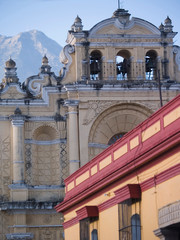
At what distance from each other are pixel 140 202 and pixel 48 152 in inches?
695

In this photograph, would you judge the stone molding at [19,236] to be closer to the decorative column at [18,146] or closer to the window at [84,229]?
the decorative column at [18,146]

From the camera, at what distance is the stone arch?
41.7m

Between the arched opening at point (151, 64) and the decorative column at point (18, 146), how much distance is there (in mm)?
7075

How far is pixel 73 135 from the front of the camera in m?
41.4

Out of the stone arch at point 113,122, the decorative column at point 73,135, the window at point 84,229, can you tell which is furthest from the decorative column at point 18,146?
the window at point 84,229

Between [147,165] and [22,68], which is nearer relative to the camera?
[147,165]

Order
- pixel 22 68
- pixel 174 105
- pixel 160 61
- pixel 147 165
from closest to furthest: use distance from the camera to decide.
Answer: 1. pixel 174 105
2. pixel 147 165
3. pixel 160 61
4. pixel 22 68

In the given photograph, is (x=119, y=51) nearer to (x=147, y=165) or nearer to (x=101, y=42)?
(x=101, y=42)

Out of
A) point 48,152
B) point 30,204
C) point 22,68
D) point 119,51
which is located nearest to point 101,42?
point 119,51

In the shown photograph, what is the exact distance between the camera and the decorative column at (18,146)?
40.9 meters

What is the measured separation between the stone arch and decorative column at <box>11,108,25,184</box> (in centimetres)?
338

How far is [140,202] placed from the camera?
81.1 ft

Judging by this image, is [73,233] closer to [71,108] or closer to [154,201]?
[154,201]

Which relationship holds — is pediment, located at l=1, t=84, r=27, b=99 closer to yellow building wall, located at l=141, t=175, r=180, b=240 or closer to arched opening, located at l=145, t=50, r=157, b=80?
arched opening, located at l=145, t=50, r=157, b=80
